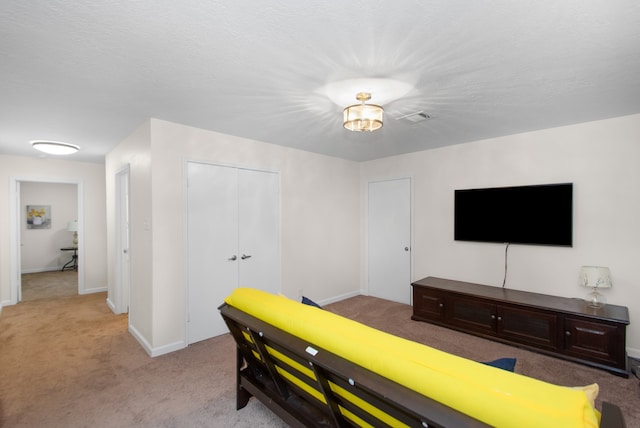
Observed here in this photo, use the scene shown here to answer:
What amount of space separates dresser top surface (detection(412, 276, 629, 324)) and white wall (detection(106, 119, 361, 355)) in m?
1.51

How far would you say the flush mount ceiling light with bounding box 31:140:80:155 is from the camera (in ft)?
12.0

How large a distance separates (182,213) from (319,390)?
2.40 m

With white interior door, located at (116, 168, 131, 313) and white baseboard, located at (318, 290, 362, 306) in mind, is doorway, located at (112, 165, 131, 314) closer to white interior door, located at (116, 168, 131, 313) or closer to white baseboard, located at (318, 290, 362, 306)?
white interior door, located at (116, 168, 131, 313)

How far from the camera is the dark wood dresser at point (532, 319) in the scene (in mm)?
2615

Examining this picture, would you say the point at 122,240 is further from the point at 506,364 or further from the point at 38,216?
the point at 38,216

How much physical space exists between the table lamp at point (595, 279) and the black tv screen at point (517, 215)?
0.38m

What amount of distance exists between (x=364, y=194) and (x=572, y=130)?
2903 mm

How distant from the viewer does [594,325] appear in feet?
8.76

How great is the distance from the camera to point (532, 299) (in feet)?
10.3

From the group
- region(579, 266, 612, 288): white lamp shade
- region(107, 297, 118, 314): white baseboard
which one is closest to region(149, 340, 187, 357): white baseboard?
region(107, 297, 118, 314): white baseboard

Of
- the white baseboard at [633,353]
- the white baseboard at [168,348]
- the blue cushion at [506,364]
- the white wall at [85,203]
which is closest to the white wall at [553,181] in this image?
the white baseboard at [633,353]

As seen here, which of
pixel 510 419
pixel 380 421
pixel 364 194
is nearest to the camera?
pixel 510 419

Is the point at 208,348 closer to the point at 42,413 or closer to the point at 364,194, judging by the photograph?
the point at 42,413

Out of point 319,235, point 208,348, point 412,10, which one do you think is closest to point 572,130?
point 412,10
